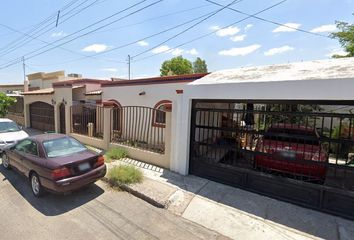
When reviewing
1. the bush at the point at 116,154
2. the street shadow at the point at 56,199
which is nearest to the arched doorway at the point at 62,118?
the bush at the point at 116,154

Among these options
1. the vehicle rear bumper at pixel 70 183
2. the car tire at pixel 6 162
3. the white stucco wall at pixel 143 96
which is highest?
the white stucco wall at pixel 143 96

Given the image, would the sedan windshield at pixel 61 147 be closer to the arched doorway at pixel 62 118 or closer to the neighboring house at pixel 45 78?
the arched doorway at pixel 62 118

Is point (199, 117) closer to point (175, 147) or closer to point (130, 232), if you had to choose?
point (175, 147)

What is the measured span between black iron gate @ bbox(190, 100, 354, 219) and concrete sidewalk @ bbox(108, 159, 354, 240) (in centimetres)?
29

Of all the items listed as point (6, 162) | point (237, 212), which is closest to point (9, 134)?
point (6, 162)

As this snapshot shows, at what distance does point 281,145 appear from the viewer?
17.4 ft

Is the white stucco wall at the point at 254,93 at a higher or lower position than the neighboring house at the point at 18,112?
higher

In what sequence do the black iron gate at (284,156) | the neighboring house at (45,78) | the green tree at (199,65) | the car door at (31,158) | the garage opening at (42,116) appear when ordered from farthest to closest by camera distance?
the green tree at (199,65), the neighboring house at (45,78), the garage opening at (42,116), the car door at (31,158), the black iron gate at (284,156)

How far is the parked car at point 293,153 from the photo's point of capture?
196 inches

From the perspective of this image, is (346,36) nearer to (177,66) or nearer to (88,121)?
(88,121)

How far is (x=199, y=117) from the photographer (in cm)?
675

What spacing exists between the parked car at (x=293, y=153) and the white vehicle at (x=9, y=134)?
8.73 m

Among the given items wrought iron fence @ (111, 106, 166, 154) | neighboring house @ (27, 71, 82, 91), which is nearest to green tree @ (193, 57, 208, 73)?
neighboring house @ (27, 71, 82, 91)

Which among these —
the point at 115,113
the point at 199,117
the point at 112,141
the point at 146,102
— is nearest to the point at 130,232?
the point at 199,117
